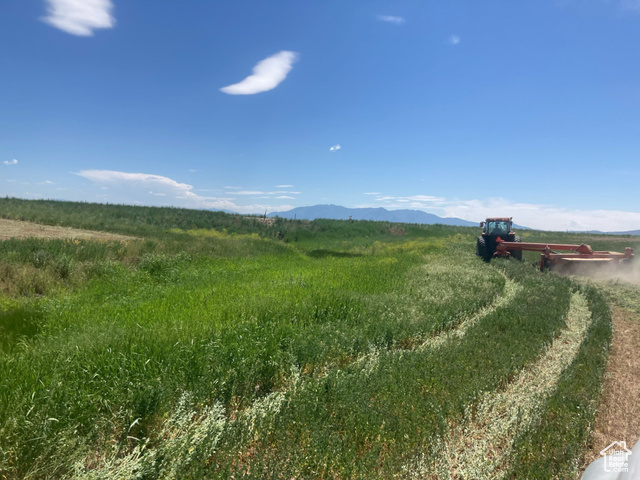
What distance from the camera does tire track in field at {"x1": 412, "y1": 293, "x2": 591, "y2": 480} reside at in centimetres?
329

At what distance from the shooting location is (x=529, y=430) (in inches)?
149

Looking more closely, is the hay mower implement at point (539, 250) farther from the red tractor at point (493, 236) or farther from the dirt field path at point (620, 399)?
the dirt field path at point (620, 399)

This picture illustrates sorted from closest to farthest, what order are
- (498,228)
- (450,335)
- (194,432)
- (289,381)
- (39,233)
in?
(194,432)
(289,381)
(450,335)
(39,233)
(498,228)

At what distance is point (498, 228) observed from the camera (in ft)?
61.6

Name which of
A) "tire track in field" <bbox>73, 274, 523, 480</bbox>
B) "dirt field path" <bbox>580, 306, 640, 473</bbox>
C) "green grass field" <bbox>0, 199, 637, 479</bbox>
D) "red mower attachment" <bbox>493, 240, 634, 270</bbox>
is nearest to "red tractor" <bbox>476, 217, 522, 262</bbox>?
"red mower attachment" <bbox>493, 240, 634, 270</bbox>

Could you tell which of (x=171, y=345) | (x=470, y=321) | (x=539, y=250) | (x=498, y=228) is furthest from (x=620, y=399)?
(x=498, y=228)

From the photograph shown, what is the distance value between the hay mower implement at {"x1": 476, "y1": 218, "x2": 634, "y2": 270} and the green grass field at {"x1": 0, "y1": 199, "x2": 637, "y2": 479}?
5.55 metres

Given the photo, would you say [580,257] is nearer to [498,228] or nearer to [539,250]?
[539,250]

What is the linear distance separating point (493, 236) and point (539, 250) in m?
3.09

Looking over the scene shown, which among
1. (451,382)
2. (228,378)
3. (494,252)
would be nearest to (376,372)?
(451,382)

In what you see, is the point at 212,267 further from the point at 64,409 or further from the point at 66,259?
the point at 64,409

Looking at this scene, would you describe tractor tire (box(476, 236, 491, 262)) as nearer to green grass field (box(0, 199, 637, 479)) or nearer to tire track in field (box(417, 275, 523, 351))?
Answer: tire track in field (box(417, 275, 523, 351))

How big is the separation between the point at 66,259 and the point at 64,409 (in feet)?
31.1

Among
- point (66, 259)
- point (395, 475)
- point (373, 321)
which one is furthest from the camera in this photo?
point (66, 259)
